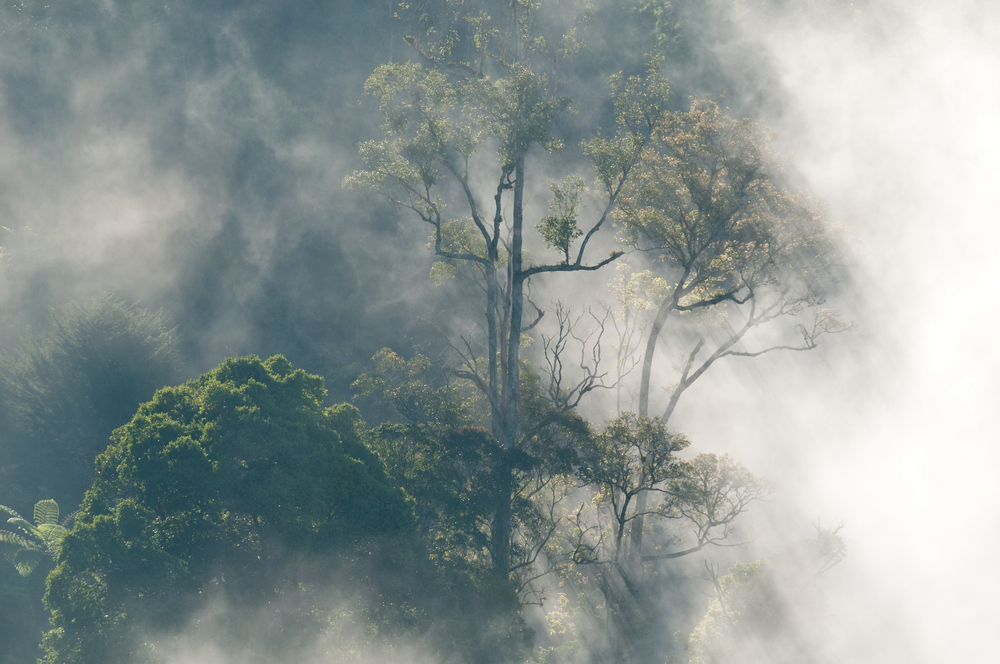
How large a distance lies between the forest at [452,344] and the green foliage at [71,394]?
0.14 metres

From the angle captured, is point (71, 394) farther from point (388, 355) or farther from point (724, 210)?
point (724, 210)

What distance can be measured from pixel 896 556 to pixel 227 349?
29.6m

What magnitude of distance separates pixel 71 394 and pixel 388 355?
12193 mm

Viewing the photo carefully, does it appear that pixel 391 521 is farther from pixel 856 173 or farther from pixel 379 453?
pixel 856 173

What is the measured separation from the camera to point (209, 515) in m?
14.7

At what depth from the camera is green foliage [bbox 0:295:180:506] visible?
26.9 meters

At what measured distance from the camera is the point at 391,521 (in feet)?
50.5

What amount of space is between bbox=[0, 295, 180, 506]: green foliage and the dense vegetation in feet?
0.34

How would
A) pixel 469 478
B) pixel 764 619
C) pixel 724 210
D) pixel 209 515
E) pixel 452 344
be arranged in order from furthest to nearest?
pixel 452 344, pixel 724 210, pixel 764 619, pixel 469 478, pixel 209 515

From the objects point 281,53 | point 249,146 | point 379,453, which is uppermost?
point 281,53

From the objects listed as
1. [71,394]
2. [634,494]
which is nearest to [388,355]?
[634,494]

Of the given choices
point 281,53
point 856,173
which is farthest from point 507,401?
point 281,53

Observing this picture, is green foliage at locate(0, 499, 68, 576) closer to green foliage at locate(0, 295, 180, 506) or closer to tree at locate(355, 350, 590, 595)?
green foliage at locate(0, 295, 180, 506)

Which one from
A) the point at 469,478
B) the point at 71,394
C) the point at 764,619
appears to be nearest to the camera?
the point at 469,478
